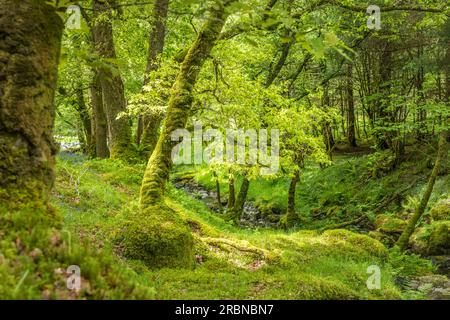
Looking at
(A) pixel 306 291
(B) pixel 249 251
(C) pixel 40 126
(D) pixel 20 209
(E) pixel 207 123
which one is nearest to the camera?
(D) pixel 20 209

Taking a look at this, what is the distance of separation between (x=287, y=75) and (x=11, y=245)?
19.4 meters

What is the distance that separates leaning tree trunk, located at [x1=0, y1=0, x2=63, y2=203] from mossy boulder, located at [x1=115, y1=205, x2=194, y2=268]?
310 cm

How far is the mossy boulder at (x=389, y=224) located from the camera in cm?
1538

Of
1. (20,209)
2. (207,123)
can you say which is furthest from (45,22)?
(207,123)

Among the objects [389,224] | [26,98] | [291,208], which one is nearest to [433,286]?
[389,224]

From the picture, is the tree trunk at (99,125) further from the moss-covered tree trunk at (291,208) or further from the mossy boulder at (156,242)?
the mossy boulder at (156,242)

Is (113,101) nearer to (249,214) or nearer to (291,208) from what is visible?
(291,208)

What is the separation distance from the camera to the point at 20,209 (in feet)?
10.8

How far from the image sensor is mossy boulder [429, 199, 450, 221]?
1480cm

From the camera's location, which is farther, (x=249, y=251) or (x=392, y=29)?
(x=392, y=29)

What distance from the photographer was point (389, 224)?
15984mm

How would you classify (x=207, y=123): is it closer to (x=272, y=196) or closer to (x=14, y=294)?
(x=14, y=294)

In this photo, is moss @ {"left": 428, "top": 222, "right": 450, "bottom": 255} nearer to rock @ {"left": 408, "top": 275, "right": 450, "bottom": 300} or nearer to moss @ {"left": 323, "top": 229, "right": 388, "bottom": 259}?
moss @ {"left": 323, "top": 229, "right": 388, "bottom": 259}

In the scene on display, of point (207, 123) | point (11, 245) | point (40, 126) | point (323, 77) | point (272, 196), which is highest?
point (323, 77)
